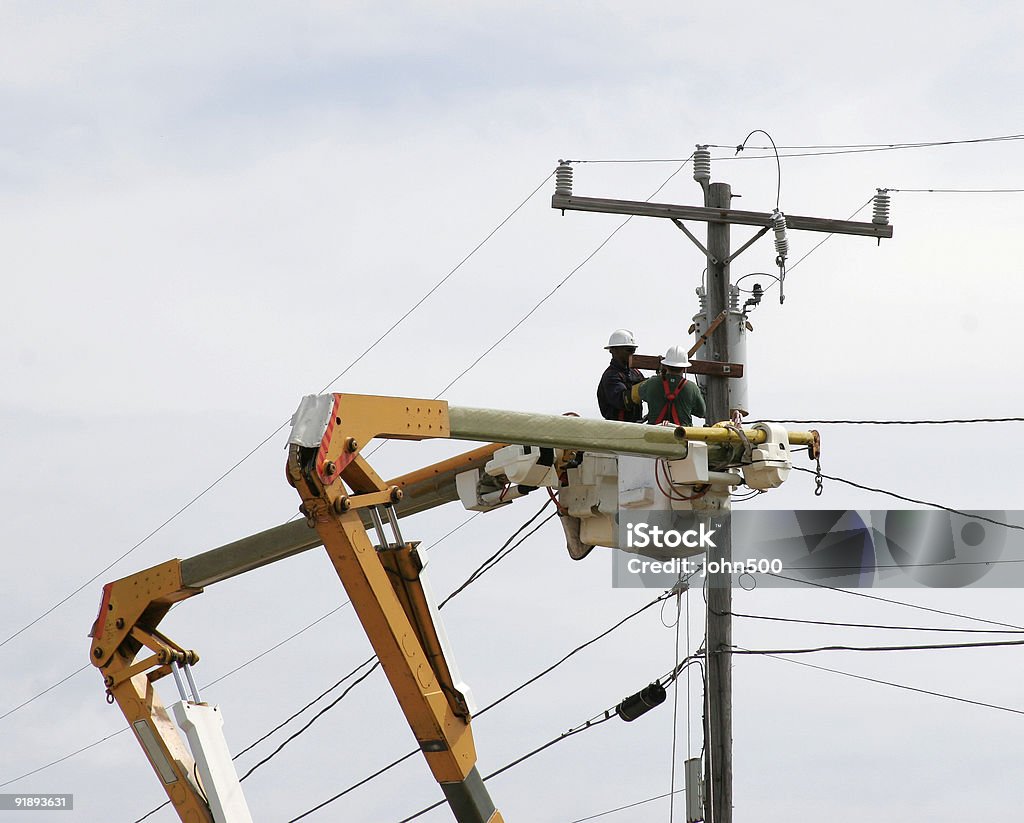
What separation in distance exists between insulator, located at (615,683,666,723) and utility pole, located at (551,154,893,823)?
1.75ft

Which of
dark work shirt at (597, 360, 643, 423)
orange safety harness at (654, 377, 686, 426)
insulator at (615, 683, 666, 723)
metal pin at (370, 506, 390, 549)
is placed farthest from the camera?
insulator at (615, 683, 666, 723)

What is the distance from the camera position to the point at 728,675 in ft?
61.9

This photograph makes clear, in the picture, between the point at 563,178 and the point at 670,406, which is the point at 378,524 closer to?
the point at 670,406

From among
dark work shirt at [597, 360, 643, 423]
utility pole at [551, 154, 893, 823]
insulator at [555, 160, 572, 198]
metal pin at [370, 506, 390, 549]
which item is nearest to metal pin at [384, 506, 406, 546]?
metal pin at [370, 506, 390, 549]

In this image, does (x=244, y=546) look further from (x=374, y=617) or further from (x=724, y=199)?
(x=724, y=199)

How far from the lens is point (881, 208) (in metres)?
20.3

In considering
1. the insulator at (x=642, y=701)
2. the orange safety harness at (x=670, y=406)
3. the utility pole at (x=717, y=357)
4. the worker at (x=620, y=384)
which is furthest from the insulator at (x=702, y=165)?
the insulator at (x=642, y=701)

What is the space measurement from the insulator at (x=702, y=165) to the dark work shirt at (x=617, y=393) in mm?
3169

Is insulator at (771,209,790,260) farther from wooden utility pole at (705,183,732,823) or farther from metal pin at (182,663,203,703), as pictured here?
metal pin at (182,663,203,703)

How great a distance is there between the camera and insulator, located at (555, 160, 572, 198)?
19344mm

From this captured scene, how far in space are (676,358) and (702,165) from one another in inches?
151

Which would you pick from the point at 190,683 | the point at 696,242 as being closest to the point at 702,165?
the point at 696,242

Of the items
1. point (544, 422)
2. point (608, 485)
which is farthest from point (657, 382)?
point (544, 422)

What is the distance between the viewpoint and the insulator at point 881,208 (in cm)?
2030
